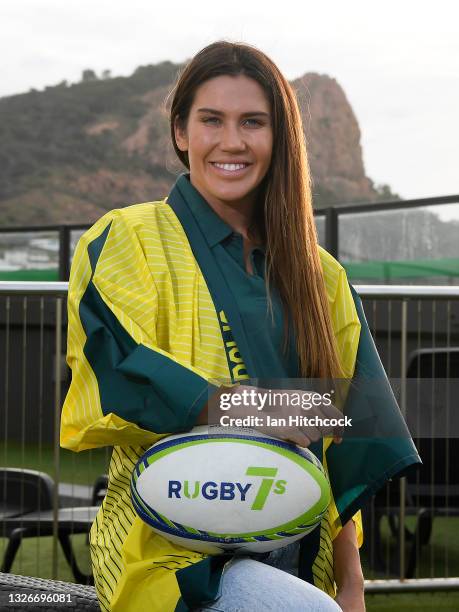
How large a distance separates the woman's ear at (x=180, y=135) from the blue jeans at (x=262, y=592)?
0.89 m

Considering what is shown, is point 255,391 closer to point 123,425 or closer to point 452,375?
point 123,425

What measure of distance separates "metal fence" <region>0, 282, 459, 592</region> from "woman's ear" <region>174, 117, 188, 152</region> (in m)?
1.86

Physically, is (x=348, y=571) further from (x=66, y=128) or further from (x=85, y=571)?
(x=66, y=128)

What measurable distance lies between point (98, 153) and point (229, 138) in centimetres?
6131

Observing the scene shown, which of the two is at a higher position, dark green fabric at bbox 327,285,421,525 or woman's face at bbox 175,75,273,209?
woman's face at bbox 175,75,273,209

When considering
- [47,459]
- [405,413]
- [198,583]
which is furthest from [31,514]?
[198,583]

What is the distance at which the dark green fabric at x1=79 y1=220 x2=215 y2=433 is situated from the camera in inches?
74.5

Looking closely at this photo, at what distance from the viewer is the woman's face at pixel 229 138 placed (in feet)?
7.17

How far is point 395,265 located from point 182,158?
10.0 meters

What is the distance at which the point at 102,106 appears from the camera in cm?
6550

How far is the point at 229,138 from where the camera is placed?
2.18 meters

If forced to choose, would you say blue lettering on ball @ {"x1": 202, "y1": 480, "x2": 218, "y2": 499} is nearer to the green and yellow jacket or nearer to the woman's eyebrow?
the green and yellow jacket

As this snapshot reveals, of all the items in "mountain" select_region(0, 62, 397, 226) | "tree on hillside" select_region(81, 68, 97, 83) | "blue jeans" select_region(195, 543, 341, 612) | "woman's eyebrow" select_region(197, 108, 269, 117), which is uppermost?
"tree on hillside" select_region(81, 68, 97, 83)

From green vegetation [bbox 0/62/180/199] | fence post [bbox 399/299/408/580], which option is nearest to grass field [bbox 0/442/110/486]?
fence post [bbox 399/299/408/580]
